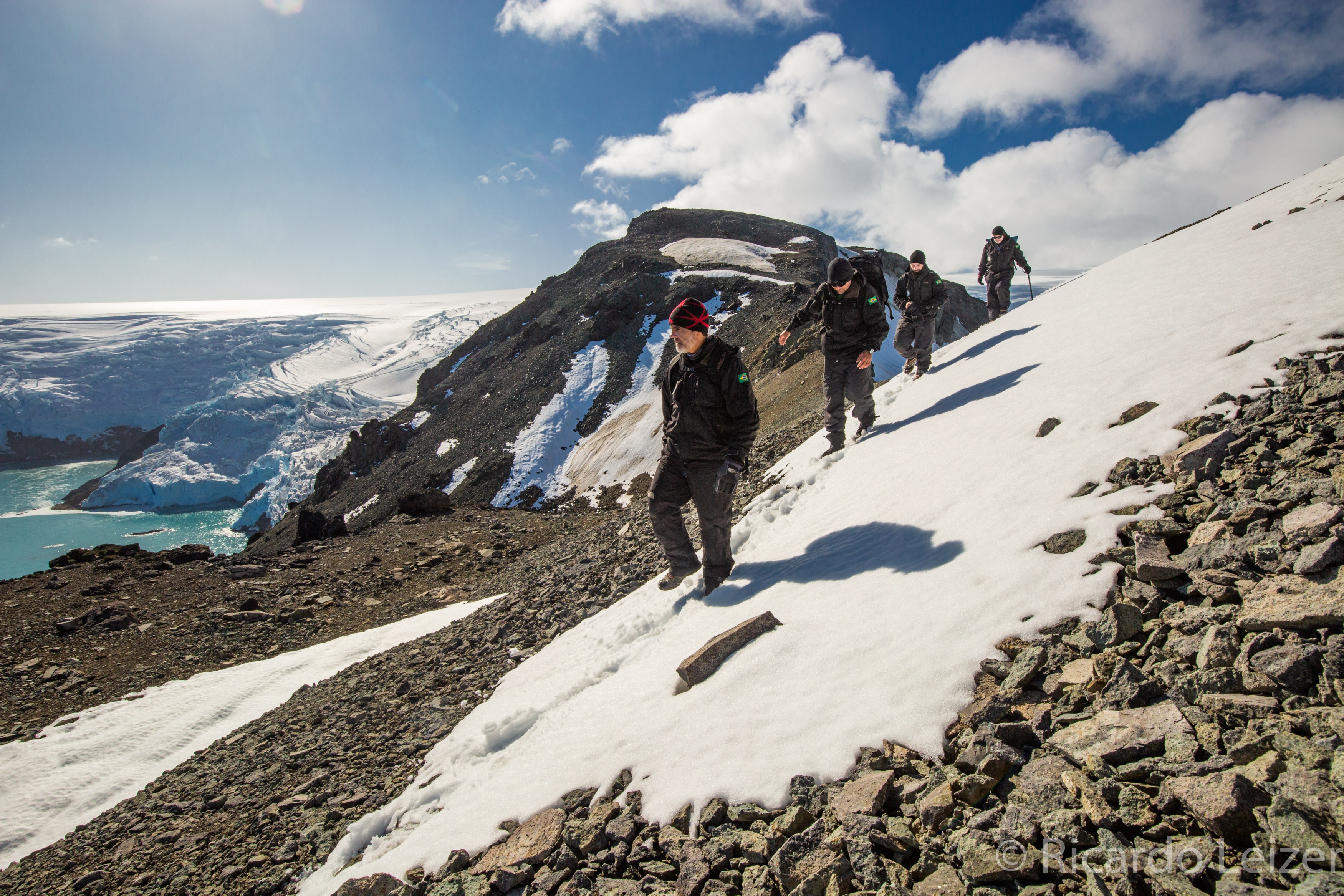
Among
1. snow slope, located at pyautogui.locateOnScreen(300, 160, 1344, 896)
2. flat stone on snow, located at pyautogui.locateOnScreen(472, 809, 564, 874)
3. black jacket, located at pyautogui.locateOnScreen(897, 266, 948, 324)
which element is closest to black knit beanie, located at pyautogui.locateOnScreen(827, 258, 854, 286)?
snow slope, located at pyautogui.locateOnScreen(300, 160, 1344, 896)

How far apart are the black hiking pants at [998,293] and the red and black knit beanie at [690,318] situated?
12971mm

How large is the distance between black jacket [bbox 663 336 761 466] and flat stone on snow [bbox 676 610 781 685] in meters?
1.80

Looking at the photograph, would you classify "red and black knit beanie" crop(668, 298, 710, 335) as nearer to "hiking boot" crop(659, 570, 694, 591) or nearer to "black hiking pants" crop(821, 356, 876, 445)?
"hiking boot" crop(659, 570, 694, 591)

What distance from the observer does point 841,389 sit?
→ 8.87 meters

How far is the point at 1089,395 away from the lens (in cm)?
552

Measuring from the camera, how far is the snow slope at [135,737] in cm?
773

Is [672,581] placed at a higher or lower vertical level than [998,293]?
lower

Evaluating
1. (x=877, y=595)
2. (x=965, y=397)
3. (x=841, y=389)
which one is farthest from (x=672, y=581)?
(x=965, y=397)

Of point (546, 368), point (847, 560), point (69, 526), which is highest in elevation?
point (546, 368)

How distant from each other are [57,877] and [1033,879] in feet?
29.9

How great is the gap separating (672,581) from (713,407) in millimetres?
2179

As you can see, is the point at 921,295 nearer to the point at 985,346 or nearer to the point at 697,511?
the point at 985,346

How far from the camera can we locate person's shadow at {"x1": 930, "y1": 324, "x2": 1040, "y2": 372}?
10555 millimetres

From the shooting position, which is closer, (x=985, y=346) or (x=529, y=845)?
(x=529, y=845)
